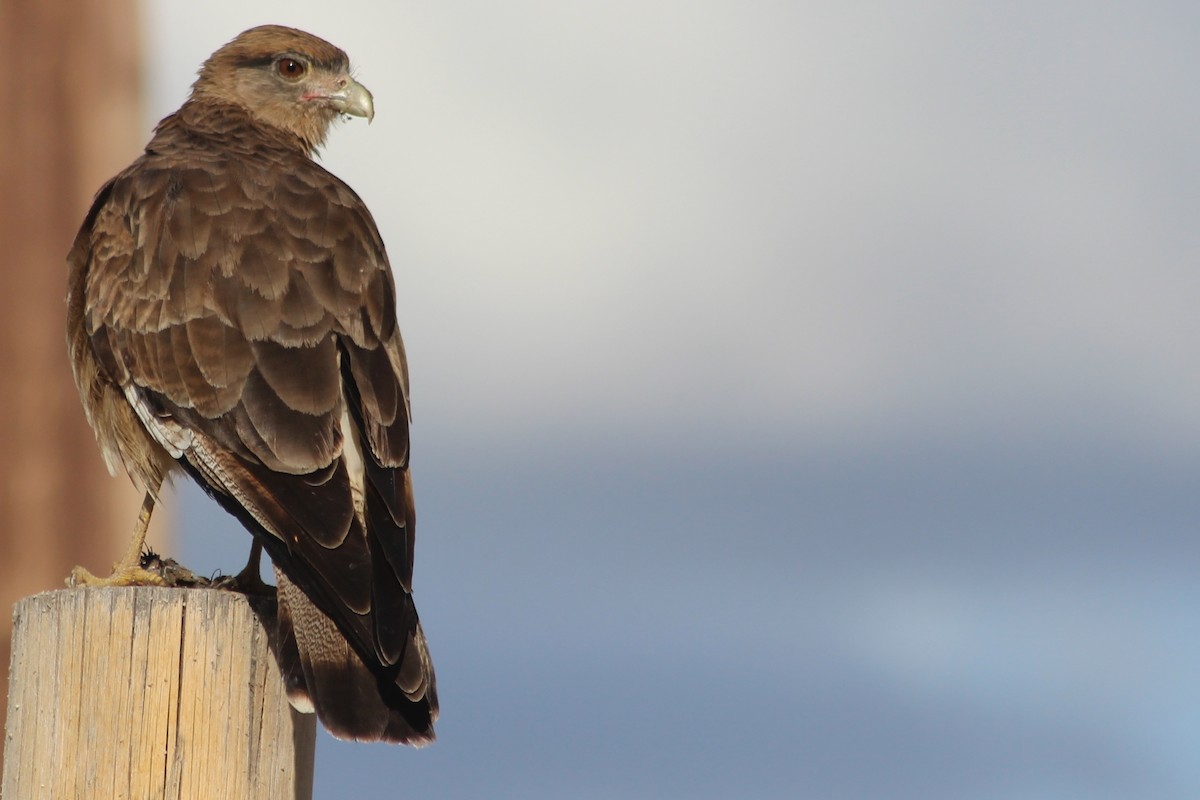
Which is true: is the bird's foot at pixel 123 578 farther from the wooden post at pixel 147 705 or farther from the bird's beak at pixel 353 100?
the bird's beak at pixel 353 100

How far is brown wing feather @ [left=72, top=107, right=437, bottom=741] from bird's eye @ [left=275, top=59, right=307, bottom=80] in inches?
30.2

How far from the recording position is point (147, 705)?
3588mm

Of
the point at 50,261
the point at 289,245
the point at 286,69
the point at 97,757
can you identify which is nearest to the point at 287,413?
the point at 289,245

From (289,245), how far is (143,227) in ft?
1.64

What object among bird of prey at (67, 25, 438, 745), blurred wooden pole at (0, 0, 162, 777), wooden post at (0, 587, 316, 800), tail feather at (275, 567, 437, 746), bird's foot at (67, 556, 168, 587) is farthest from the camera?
blurred wooden pole at (0, 0, 162, 777)

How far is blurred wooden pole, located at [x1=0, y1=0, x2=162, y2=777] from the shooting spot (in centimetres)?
671

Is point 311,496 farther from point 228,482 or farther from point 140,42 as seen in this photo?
point 140,42

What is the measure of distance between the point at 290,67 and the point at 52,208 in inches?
54.3

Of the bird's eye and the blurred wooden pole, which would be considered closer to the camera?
the bird's eye

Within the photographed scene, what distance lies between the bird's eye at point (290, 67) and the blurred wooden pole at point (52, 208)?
100cm

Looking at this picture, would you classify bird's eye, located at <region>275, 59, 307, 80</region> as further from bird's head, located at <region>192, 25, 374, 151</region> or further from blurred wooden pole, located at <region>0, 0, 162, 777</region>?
blurred wooden pole, located at <region>0, 0, 162, 777</region>

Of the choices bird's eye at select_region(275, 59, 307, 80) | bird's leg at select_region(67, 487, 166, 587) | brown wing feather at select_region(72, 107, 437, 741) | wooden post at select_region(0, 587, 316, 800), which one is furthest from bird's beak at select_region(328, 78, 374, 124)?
wooden post at select_region(0, 587, 316, 800)

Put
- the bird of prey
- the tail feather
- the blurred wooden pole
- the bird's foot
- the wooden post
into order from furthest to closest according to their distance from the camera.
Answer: the blurred wooden pole
the bird's foot
the bird of prey
the tail feather
the wooden post

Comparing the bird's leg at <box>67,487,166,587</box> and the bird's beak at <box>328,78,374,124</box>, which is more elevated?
the bird's beak at <box>328,78,374,124</box>
